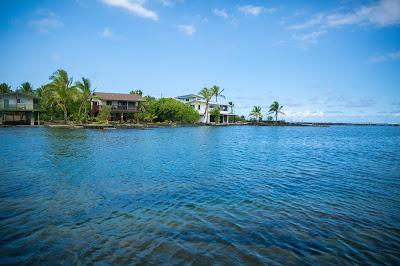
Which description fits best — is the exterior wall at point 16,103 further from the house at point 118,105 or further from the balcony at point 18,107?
the house at point 118,105

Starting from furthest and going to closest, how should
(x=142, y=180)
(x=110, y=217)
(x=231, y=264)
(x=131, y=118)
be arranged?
(x=131, y=118) → (x=142, y=180) → (x=110, y=217) → (x=231, y=264)

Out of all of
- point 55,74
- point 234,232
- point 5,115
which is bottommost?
point 234,232

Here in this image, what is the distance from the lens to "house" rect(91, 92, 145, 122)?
6203 centimetres

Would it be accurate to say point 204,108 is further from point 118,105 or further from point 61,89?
point 61,89

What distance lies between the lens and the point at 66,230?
250 inches

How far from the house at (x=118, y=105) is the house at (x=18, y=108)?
12.9 meters

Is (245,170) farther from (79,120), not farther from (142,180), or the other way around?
(79,120)

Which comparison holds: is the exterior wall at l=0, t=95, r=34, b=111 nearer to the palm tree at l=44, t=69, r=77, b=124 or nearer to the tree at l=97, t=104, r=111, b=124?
the palm tree at l=44, t=69, r=77, b=124

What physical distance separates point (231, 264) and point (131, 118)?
65163mm

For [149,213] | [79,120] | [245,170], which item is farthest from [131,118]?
[149,213]

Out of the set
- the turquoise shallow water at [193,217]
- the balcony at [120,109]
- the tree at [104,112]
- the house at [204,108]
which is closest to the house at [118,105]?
the balcony at [120,109]

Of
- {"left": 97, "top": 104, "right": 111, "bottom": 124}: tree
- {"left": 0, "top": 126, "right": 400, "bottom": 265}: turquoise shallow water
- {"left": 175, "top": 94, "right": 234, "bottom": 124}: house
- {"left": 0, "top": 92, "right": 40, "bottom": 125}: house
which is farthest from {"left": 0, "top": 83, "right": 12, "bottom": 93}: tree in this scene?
{"left": 0, "top": 126, "right": 400, "bottom": 265}: turquoise shallow water

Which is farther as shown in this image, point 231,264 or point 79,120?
point 79,120

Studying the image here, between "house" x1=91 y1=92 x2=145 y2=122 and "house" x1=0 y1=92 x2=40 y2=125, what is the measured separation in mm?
12943
